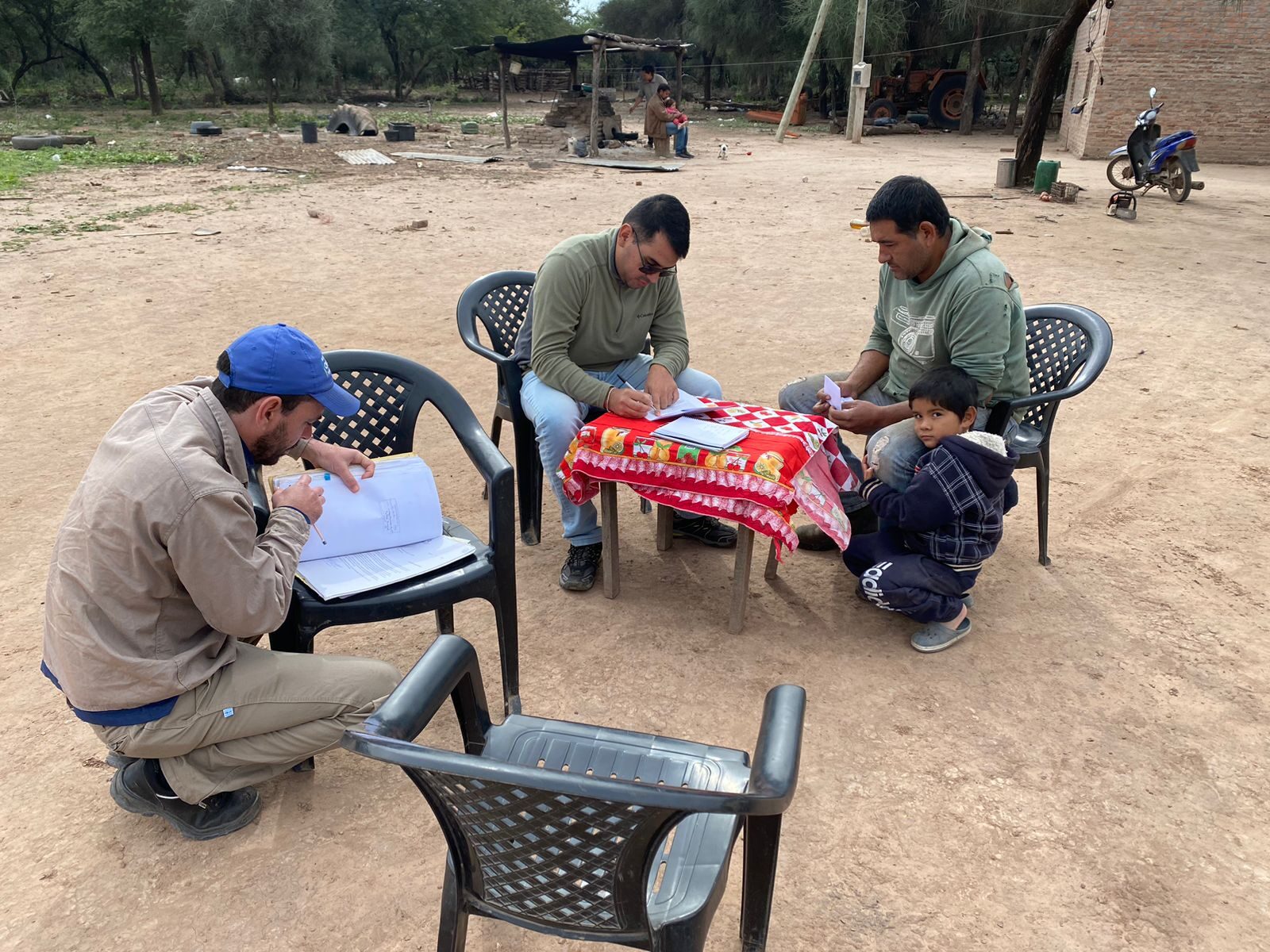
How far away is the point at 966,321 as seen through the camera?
320 centimetres

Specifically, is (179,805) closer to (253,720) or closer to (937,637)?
(253,720)

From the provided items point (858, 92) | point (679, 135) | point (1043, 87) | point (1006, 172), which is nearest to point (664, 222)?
point (1043, 87)

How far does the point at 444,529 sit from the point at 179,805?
1.03m

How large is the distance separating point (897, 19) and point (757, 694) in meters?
28.9

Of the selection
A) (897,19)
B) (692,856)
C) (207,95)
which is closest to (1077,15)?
(692,856)

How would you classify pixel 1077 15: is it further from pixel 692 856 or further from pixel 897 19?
pixel 897 19

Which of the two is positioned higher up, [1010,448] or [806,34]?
[806,34]

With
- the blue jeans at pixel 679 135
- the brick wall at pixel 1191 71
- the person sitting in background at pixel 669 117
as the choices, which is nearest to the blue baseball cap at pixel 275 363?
the person sitting in background at pixel 669 117

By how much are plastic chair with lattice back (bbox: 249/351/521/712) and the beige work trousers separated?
0.14m

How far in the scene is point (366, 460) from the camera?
2.68 metres

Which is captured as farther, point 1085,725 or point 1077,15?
point 1077,15

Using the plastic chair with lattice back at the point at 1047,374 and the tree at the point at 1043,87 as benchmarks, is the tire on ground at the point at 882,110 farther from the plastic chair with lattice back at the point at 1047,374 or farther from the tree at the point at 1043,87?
the plastic chair with lattice back at the point at 1047,374

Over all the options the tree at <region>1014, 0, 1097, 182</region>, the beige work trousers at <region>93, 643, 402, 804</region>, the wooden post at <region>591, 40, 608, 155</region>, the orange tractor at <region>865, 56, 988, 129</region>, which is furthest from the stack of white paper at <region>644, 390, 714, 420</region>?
the orange tractor at <region>865, 56, 988, 129</region>

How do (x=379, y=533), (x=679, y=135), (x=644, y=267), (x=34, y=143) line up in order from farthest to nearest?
1. (x=679, y=135)
2. (x=34, y=143)
3. (x=644, y=267)
4. (x=379, y=533)
